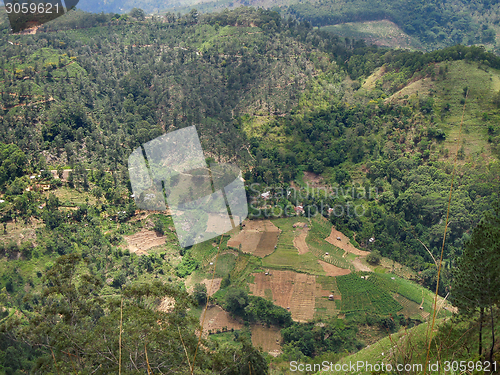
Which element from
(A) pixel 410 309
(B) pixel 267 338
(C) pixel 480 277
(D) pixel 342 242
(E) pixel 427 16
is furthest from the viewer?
(E) pixel 427 16

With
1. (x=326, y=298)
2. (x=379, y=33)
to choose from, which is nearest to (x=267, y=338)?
(x=326, y=298)

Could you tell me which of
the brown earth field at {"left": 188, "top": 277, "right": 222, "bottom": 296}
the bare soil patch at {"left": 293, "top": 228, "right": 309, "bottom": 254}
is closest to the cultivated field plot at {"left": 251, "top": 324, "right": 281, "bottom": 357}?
the brown earth field at {"left": 188, "top": 277, "right": 222, "bottom": 296}

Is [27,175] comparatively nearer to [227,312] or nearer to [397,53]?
[227,312]

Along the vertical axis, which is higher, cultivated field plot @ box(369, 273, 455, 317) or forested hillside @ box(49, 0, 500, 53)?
forested hillside @ box(49, 0, 500, 53)

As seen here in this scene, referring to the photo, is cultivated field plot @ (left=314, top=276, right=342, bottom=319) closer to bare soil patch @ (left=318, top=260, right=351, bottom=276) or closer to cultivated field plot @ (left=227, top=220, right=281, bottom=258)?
bare soil patch @ (left=318, top=260, right=351, bottom=276)

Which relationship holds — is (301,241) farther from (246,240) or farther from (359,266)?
(359,266)

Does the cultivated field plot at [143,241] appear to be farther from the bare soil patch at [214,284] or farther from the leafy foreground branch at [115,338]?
the leafy foreground branch at [115,338]
